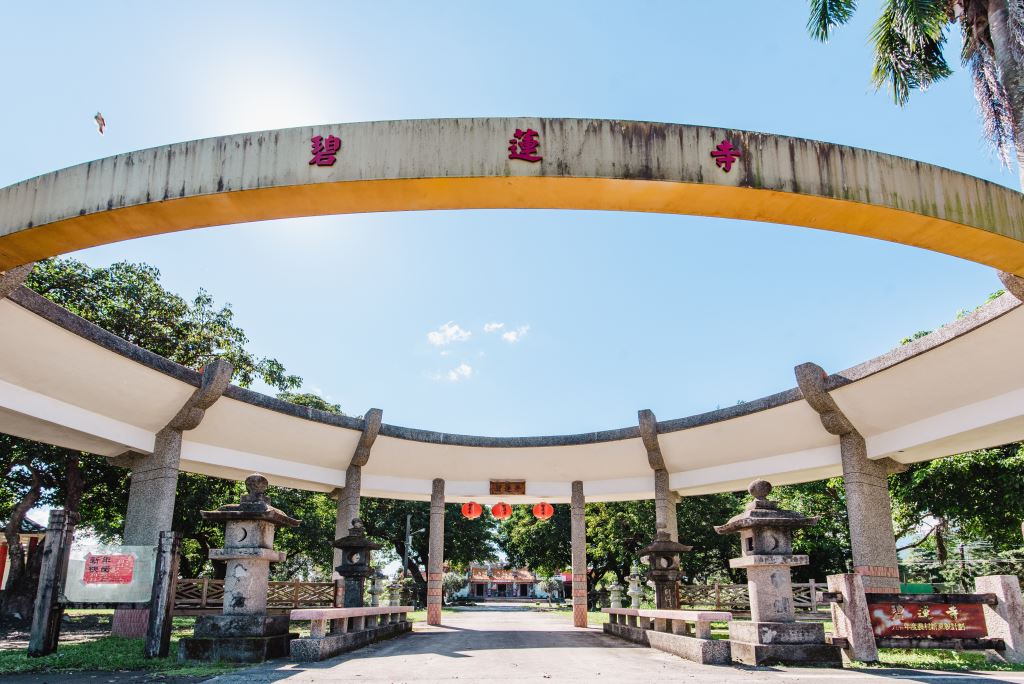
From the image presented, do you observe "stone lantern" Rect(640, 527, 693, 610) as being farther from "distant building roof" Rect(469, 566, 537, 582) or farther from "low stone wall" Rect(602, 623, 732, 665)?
"distant building roof" Rect(469, 566, 537, 582)

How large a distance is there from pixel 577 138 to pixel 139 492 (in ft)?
38.5

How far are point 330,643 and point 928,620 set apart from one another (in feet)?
26.6

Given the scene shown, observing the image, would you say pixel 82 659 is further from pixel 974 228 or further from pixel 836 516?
pixel 836 516

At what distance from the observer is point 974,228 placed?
5.70 meters

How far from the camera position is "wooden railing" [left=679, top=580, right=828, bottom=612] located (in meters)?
15.6

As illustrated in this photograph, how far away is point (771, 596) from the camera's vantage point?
29.6 feet

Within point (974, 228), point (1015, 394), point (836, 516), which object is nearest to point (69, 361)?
point (974, 228)

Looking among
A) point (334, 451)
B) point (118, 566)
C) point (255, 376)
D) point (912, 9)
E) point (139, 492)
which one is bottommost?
point (118, 566)

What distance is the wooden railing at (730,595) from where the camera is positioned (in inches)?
614

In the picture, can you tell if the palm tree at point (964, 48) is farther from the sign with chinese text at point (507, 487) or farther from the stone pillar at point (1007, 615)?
the sign with chinese text at point (507, 487)

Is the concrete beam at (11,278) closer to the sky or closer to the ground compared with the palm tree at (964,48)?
closer to the ground

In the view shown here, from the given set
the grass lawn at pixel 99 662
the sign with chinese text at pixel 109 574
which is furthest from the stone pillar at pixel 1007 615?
the sign with chinese text at pixel 109 574

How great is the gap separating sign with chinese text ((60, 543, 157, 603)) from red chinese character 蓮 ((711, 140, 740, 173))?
914 cm

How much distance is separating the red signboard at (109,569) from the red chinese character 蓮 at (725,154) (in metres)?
9.58
